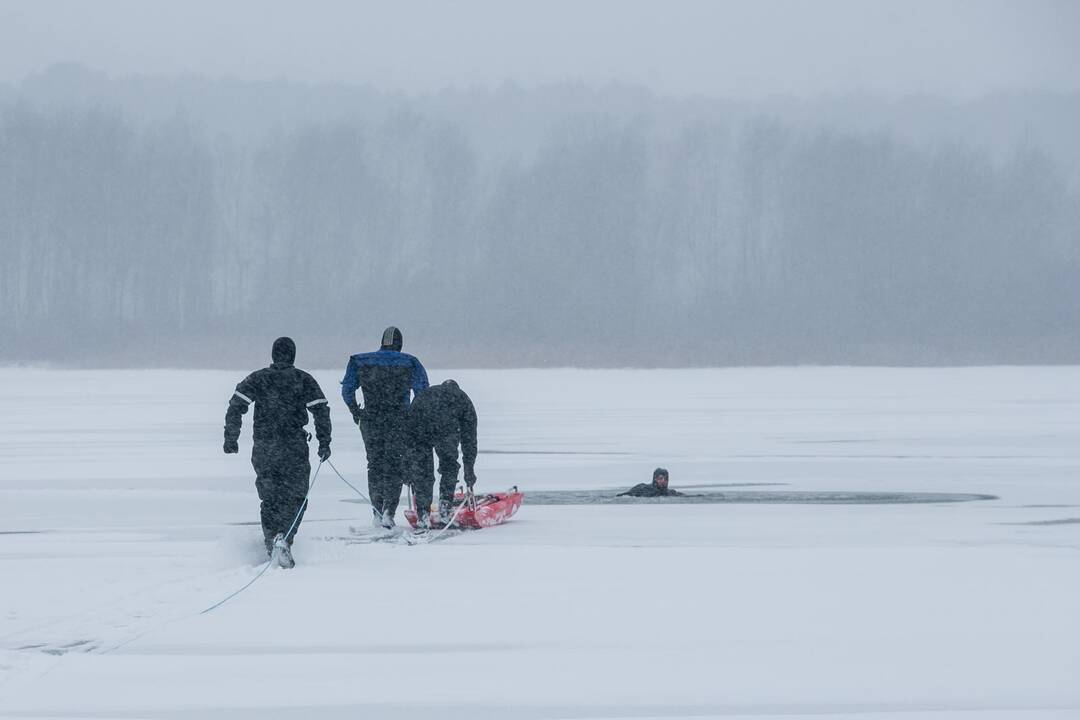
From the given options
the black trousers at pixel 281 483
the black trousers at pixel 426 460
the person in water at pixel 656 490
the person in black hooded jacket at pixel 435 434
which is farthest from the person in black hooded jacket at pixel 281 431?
the person in water at pixel 656 490

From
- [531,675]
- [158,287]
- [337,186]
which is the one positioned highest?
[337,186]

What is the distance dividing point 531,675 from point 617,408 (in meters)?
30.2

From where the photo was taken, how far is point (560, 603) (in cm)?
847

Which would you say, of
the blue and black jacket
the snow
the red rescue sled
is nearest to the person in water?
the snow

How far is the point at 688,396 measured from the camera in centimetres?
4459

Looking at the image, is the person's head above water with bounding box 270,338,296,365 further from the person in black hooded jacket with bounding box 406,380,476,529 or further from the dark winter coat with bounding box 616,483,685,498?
the dark winter coat with bounding box 616,483,685,498

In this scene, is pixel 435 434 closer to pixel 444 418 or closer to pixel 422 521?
pixel 444 418

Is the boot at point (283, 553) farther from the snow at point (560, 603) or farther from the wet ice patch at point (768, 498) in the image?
the wet ice patch at point (768, 498)

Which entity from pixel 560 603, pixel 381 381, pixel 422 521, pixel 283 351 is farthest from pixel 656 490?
pixel 560 603

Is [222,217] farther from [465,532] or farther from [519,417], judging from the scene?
[465,532]

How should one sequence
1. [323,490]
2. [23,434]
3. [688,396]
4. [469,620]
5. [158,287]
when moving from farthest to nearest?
1. [158,287]
2. [688,396]
3. [23,434]
4. [323,490]
5. [469,620]

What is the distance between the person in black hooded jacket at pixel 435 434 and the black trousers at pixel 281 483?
2004 millimetres

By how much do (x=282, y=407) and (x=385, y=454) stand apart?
2082mm

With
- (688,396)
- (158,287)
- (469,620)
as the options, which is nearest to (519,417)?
(688,396)
